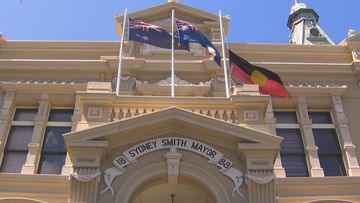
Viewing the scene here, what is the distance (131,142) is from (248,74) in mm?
4792

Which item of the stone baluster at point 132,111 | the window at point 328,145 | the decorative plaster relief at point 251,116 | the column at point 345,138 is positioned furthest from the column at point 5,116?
the column at point 345,138

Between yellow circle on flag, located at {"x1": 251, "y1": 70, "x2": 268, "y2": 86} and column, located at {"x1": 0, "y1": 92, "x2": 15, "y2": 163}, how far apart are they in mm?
7326

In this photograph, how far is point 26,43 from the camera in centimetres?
1778

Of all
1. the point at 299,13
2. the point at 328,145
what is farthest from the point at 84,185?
the point at 299,13

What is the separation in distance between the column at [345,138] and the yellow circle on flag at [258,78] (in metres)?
2.79

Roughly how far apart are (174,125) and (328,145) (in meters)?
5.79

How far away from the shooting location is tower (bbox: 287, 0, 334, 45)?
35.5 m

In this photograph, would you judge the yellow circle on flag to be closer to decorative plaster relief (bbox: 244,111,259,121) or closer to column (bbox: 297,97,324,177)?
column (bbox: 297,97,324,177)

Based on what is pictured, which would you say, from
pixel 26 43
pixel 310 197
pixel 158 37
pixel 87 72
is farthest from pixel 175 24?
pixel 310 197

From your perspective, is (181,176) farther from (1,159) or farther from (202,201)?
(1,159)

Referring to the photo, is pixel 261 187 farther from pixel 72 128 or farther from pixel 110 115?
pixel 72 128

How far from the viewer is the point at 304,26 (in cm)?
4109

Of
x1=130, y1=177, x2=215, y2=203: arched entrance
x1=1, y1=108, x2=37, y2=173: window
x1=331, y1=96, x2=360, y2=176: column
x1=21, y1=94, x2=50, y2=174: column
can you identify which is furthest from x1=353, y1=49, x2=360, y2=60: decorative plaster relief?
x1=1, y1=108, x2=37, y2=173: window

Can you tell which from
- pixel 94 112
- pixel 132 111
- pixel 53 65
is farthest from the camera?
pixel 53 65
